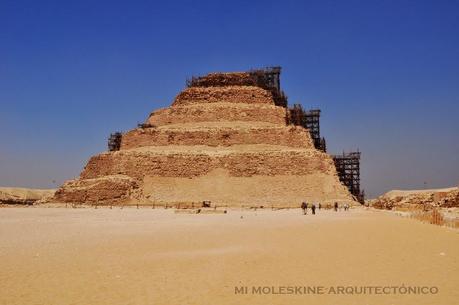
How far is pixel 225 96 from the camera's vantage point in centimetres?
6625

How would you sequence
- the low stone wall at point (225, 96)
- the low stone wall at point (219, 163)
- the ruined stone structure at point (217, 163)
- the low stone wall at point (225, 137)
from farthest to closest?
the low stone wall at point (225, 96) < the low stone wall at point (225, 137) < the low stone wall at point (219, 163) < the ruined stone structure at point (217, 163)

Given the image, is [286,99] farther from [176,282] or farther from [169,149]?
[176,282]

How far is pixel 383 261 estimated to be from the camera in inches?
495

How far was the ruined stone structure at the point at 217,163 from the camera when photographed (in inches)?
2060

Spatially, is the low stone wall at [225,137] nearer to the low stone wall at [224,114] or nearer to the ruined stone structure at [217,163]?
the ruined stone structure at [217,163]

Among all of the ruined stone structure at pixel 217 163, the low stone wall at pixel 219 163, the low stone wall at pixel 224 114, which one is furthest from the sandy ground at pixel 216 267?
the low stone wall at pixel 224 114

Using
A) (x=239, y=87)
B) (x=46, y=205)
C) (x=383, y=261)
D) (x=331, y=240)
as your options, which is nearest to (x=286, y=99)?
(x=239, y=87)

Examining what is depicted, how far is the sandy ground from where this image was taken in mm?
9133

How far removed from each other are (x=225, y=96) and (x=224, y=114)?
4.03 m

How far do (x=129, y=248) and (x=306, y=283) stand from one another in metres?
7.39

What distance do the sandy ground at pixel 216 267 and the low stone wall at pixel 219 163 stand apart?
→ 114 feet

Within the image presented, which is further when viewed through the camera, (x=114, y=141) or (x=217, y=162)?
(x=114, y=141)

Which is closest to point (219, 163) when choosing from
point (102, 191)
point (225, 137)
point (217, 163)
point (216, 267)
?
point (217, 163)

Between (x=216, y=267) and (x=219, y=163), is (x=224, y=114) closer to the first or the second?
(x=219, y=163)
